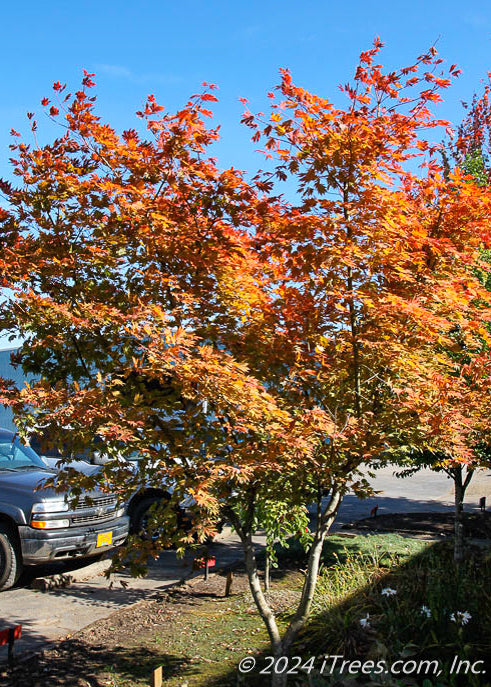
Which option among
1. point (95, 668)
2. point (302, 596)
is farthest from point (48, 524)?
point (302, 596)

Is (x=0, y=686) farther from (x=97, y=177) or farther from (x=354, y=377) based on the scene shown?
(x=97, y=177)

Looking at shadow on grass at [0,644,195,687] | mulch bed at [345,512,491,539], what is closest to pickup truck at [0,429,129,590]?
shadow on grass at [0,644,195,687]

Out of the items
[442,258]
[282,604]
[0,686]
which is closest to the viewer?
[442,258]

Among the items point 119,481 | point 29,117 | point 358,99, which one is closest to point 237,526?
point 119,481

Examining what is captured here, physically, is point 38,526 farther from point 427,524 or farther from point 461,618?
point 427,524

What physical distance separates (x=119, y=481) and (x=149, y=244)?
155 centimetres

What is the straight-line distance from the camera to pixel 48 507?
7266mm

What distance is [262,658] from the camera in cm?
487

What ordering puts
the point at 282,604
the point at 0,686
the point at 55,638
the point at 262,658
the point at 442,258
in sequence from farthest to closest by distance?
the point at 282,604 → the point at 55,638 → the point at 262,658 → the point at 0,686 → the point at 442,258

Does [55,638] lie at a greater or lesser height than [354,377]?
lesser

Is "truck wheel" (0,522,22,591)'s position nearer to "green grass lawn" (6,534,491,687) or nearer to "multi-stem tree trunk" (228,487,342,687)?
"green grass lawn" (6,534,491,687)

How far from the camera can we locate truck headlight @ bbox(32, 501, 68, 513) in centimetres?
722

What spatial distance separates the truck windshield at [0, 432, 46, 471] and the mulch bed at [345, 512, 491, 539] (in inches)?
217

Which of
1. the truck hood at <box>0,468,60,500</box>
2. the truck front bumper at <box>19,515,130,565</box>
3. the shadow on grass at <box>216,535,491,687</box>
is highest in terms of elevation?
the truck hood at <box>0,468,60,500</box>
